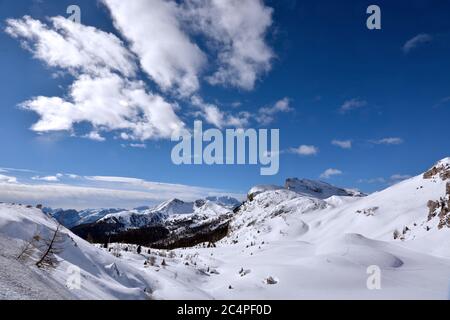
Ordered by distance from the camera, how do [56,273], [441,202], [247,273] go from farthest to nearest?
[441,202], [247,273], [56,273]

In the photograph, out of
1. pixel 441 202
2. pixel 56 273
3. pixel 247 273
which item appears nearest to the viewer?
pixel 56 273

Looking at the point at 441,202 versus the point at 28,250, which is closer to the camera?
the point at 28,250

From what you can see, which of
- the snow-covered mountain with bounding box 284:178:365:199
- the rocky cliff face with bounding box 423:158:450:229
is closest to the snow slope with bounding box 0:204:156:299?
the rocky cliff face with bounding box 423:158:450:229

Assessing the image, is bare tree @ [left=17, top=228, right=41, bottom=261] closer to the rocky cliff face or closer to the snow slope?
the snow slope

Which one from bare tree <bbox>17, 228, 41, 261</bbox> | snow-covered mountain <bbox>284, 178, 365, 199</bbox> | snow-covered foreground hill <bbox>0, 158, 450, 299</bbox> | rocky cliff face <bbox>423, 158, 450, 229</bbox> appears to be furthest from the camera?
snow-covered mountain <bbox>284, 178, 365, 199</bbox>

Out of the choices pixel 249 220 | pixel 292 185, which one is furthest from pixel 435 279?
pixel 292 185

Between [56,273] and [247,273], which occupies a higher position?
[56,273]

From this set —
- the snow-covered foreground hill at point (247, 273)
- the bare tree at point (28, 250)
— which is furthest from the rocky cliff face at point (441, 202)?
the bare tree at point (28, 250)

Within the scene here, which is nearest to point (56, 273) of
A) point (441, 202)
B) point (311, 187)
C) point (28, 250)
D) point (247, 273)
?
point (28, 250)

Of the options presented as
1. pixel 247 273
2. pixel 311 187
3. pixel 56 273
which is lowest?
pixel 247 273

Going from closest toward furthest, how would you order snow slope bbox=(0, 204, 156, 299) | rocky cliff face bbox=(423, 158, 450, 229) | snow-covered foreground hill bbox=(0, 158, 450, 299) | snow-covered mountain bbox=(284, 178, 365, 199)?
snow slope bbox=(0, 204, 156, 299) < snow-covered foreground hill bbox=(0, 158, 450, 299) < rocky cliff face bbox=(423, 158, 450, 229) < snow-covered mountain bbox=(284, 178, 365, 199)

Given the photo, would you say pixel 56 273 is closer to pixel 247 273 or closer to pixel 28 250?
pixel 28 250

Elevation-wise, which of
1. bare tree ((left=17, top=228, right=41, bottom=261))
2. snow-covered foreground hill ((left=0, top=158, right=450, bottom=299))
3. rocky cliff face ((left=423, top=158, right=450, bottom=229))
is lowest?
snow-covered foreground hill ((left=0, top=158, right=450, bottom=299))
